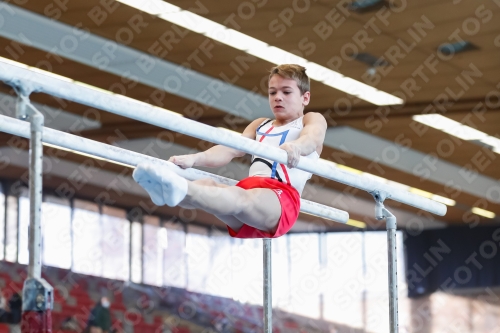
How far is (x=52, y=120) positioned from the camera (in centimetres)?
1205

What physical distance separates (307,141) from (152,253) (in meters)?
14.7

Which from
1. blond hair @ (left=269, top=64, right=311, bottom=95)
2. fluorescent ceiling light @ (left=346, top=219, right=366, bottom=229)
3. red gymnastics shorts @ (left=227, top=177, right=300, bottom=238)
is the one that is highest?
fluorescent ceiling light @ (left=346, top=219, right=366, bottom=229)

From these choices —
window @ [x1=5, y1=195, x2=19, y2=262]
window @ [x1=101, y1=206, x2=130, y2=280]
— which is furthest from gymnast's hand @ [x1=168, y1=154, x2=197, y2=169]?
window @ [x1=101, y1=206, x2=130, y2=280]

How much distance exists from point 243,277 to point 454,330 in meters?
6.28

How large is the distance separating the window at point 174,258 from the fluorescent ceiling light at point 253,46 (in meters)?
8.38

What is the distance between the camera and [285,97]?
12.8 ft

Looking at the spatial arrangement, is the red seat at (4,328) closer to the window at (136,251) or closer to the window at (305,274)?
the window at (136,251)

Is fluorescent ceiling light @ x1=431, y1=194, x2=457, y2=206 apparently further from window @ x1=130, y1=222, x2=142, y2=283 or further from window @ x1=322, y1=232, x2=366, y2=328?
window @ x1=130, y1=222, x2=142, y2=283

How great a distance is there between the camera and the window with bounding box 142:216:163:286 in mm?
17703

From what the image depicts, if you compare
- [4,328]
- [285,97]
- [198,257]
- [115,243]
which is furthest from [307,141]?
[198,257]

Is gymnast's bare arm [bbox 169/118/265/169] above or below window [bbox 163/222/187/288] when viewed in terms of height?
below

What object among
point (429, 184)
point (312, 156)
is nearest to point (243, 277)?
point (429, 184)

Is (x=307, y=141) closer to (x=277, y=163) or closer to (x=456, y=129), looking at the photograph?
(x=277, y=163)

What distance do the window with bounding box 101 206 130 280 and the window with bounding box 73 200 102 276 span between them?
173 mm
